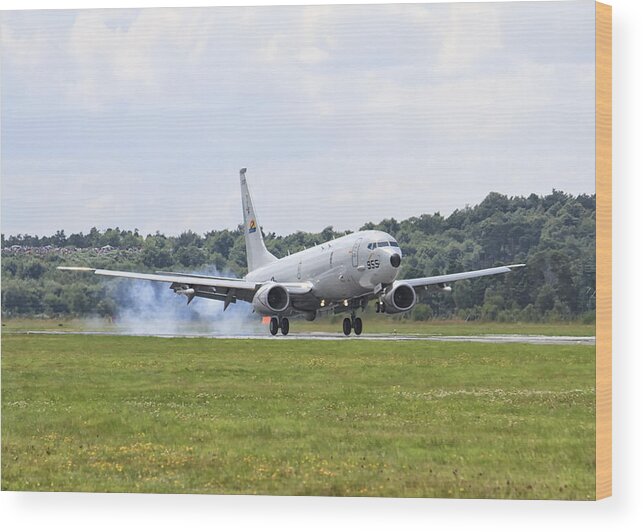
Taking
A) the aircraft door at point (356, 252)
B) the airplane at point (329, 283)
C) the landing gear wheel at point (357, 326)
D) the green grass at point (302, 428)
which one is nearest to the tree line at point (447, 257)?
the airplane at point (329, 283)

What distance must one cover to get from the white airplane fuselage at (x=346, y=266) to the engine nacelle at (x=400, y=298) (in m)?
0.69

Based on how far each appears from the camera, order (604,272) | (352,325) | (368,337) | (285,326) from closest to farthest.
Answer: (604,272) → (368,337) → (352,325) → (285,326)

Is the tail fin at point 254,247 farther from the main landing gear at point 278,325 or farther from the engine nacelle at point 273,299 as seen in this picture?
the engine nacelle at point 273,299

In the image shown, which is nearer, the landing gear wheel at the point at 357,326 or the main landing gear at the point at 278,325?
the landing gear wheel at the point at 357,326

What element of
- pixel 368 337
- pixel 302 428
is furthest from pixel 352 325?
pixel 302 428

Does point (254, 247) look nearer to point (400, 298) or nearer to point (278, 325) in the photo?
point (278, 325)

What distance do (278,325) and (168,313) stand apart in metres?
3.83

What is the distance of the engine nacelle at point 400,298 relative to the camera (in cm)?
3856

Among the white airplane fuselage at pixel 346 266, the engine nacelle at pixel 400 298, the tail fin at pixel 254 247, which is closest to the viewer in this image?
the white airplane fuselage at pixel 346 266

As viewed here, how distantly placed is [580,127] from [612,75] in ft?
2.76

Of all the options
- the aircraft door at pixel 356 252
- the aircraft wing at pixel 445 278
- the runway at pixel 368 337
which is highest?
the aircraft door at pixel 356 252

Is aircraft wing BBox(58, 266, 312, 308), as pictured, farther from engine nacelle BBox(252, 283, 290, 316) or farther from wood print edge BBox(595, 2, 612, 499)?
wood print edge BBox(595, 2, 612, 499)

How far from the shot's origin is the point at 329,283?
40.4 meters

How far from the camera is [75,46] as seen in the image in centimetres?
1986
